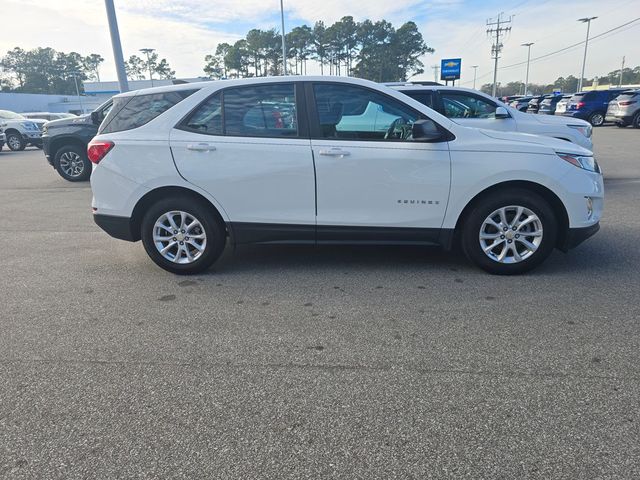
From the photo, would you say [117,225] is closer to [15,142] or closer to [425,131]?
[425,131]

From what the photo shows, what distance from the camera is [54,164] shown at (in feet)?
34.1

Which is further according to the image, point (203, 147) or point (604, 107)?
point (604, 107)

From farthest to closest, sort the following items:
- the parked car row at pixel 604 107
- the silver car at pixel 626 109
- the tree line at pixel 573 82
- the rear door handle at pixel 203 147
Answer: the tree line at pixel 573 82, the parked car row at pixel 604 107, the silver car at pixel 626 109, the rear door handle at pixel 203 147

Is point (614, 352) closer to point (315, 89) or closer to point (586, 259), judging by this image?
point (586, 259)

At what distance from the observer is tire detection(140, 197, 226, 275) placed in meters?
4.28

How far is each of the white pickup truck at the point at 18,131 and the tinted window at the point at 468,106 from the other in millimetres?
18379

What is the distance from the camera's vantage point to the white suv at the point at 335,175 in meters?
4.02

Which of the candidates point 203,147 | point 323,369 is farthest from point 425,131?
point 323,369

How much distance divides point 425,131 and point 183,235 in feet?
8.09

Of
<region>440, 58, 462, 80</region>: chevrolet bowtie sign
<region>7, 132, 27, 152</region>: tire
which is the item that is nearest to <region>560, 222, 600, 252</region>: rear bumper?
<region>7, 132, 27, 152</region>: tire

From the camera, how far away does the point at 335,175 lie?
4.06m

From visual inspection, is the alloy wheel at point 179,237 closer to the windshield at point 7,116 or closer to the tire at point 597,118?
the windshield at point 7,116

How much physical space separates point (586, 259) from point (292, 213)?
3.07m

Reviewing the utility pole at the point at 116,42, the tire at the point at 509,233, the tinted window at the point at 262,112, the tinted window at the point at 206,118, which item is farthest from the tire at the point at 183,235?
the utility pole at the point at 116,42
